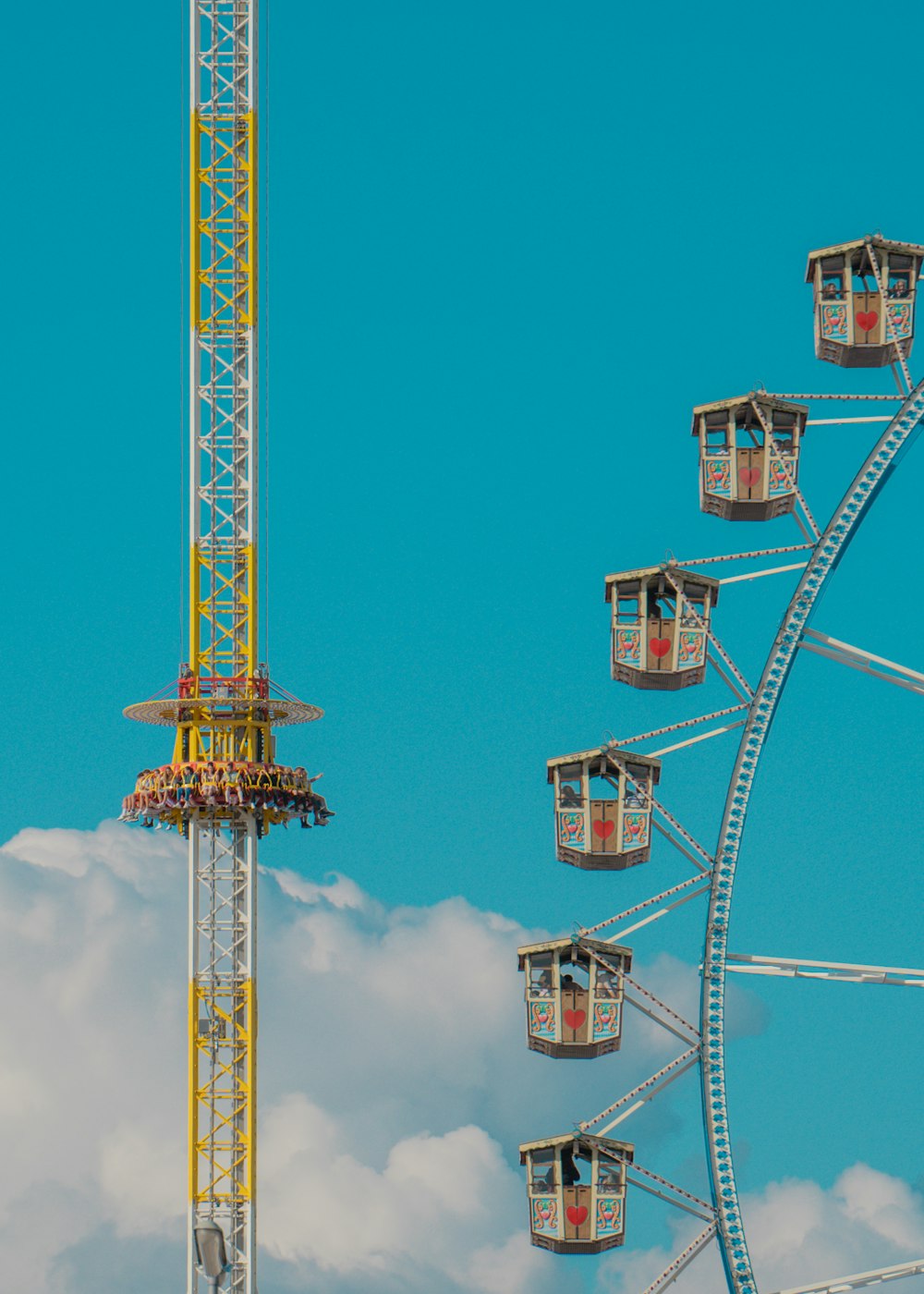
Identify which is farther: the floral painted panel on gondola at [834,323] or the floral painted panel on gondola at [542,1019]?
the floral painted panel on gondola at [834,323]

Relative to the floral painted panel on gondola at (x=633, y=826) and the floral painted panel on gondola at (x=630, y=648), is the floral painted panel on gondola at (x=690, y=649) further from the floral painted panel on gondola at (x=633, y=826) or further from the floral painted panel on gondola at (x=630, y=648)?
the floral painted panel on gondola at (x=633, y=826)

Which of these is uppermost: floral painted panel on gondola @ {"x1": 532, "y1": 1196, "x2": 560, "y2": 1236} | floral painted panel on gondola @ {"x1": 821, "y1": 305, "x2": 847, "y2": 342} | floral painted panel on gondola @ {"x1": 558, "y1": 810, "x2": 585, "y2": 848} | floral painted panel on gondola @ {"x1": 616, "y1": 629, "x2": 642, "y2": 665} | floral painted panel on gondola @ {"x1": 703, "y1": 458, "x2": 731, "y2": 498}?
floral painted panel on gondola @ {"x1": 821, "y1": 305, "x2": 847, "y2": 342}

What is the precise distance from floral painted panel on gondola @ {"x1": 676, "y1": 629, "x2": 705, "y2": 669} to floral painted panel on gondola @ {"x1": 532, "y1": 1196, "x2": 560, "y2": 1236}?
1344 cm

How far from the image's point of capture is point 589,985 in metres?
87.9

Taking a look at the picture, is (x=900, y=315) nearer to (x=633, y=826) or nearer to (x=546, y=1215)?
(x=633, y=826)

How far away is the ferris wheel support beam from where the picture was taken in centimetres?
8231

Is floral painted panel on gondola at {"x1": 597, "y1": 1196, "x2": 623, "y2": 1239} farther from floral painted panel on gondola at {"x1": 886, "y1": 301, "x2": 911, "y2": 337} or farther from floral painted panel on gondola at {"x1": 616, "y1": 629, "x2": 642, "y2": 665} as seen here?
floral painted panel on gondola at {"x1": 886, "y1": 301, "x2": 911, "y2": 337}

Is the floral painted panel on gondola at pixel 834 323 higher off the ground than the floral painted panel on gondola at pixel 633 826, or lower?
higher

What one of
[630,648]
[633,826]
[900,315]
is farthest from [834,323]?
[633,826]

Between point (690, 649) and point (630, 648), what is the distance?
1483mm

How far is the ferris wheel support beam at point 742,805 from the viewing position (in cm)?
8231

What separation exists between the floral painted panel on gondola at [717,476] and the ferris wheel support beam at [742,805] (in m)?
4.98

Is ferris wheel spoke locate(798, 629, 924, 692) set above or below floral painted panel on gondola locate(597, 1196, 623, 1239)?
above

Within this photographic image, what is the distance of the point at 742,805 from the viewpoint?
8381 cm
